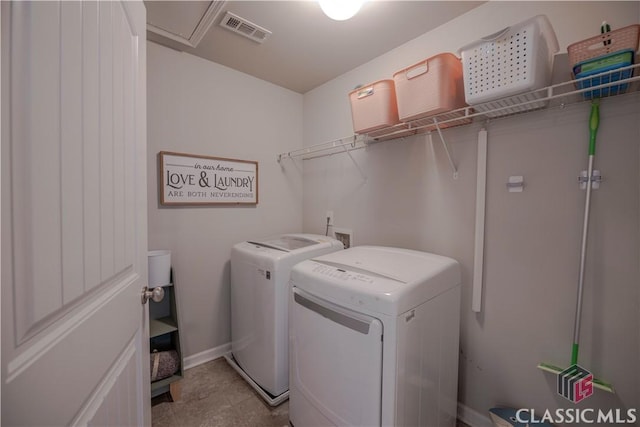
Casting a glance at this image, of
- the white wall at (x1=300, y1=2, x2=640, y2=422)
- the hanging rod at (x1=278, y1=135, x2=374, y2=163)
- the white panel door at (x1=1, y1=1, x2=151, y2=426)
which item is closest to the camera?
the white panel door at (x1=1, y1=1, x2=151, y2=426)

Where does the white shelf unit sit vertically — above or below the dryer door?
above

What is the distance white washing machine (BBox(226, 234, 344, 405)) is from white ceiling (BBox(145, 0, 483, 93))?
145cm

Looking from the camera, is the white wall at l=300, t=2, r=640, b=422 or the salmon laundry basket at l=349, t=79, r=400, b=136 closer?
the white wall at l=300, t=2, r=640, b=422

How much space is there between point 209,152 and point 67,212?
181cm

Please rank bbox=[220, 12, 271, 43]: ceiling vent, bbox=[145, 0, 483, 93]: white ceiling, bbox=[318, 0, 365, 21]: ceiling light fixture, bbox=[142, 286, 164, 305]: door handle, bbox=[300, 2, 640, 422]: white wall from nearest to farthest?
bbox=[142, 286, 164, 305]: door handle < bbox=[300, 2, 640, 422]: white wall < bbox=[318, 0, 365, 21]: ceiling light fixture < bbox=[145, 0, 483, 93]: white ceiling < bbox=[220, 12, 271, 43]: ceiling vent

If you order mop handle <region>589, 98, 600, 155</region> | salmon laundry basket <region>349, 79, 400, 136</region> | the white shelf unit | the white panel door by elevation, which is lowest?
the white panel door

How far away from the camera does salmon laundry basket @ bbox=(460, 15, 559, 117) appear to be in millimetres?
1051

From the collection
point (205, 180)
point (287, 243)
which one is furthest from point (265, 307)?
point (205, 180)

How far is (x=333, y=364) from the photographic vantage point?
1196 millimetres

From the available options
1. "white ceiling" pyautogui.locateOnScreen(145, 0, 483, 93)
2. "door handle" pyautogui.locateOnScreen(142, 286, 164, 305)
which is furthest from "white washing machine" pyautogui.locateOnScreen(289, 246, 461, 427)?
"white ceiling" pyautogui.locateOnScreen(145, 0, 483, 93)

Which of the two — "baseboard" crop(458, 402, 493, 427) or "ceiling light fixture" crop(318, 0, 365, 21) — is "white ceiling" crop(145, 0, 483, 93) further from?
"baseboard" crop(458, 402, 493, 427)

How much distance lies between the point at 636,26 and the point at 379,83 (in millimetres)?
1012

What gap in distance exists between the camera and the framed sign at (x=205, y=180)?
198cm

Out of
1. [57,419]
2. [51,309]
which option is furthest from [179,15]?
[57,419]
